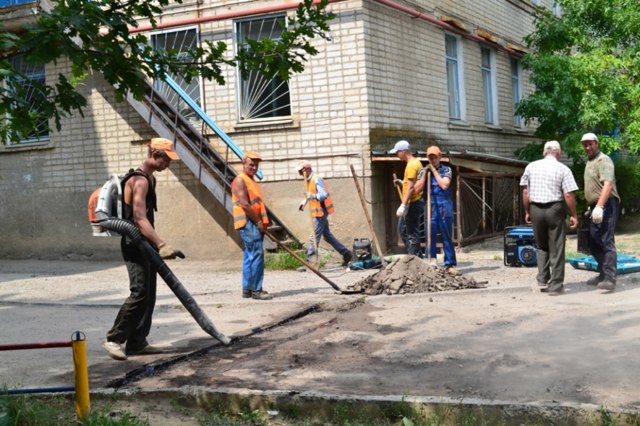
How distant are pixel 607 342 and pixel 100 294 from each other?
23.8 feet

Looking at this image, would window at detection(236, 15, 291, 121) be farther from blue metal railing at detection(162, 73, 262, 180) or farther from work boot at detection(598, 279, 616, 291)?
work boot at detection(598, 279, 616, 291)

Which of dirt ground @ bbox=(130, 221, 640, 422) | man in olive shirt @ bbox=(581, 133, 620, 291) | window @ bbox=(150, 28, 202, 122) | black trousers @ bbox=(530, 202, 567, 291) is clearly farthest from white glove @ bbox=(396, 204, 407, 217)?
window @ bbox=(150, 28, 202, 122)

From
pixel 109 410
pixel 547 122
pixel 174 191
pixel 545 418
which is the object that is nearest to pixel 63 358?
pixel 109 410

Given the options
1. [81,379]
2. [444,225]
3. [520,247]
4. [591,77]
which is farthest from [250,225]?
[591,77]

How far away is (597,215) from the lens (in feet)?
30.1

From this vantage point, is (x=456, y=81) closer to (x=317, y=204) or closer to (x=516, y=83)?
(x=516, y=83)

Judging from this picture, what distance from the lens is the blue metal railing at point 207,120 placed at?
14.4 metres

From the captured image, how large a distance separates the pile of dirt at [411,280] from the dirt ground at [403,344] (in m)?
0.24

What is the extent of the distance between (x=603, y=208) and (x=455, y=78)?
9.14m

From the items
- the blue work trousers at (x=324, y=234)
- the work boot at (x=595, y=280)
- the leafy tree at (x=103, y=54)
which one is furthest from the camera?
the blue work trousers at (x=324, y=234)

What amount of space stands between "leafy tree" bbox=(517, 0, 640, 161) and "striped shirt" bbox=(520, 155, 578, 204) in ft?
23.1

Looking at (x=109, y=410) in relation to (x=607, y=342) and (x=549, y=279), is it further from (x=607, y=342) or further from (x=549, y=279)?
(x=549, y=279)

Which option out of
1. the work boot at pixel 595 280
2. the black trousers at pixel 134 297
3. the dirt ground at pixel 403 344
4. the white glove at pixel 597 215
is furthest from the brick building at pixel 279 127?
the black trousers at pixel 134 297

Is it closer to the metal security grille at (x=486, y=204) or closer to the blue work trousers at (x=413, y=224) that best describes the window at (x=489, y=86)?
the metal security grille at (x=486, y=204)
